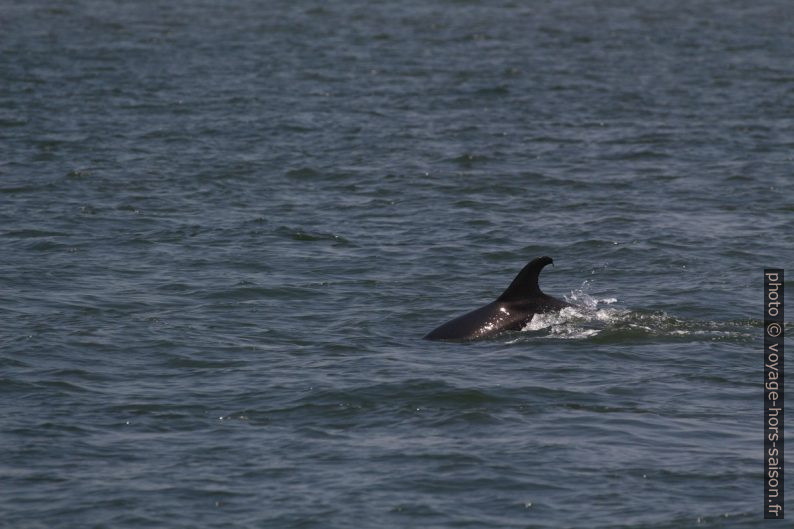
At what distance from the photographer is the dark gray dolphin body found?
18656mm

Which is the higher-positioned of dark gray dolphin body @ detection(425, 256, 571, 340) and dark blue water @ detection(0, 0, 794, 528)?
dark gray dolphin body @ detection(425, 256, 571, 340)

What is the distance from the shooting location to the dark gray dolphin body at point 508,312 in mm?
18656

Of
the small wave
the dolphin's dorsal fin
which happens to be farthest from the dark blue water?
the dolphin's dorsal fin

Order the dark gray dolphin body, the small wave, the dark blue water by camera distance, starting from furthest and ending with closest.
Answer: the small wave < the dark gray dolphin body < the dark blue water

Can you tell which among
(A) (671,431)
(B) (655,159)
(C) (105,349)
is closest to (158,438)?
(C) (105,349)

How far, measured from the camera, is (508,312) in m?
18.9

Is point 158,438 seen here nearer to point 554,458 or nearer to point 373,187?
point 554,458

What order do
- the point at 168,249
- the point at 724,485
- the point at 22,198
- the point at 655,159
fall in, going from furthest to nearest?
the point at 655,159 → the point at 22,198 → the point at 168,249 → the point at 724,485

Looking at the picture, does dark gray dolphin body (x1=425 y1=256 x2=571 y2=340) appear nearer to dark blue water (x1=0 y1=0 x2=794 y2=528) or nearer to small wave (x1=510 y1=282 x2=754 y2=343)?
small wave (x1=510 y1=282 x2=754 y2=343)

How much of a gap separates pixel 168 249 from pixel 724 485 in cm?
1256

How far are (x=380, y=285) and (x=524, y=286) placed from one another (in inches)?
143

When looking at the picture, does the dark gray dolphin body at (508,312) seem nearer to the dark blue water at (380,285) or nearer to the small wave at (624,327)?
the small wave at (624,327)

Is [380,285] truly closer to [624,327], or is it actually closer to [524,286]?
[524,286]

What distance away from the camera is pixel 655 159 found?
106ft
